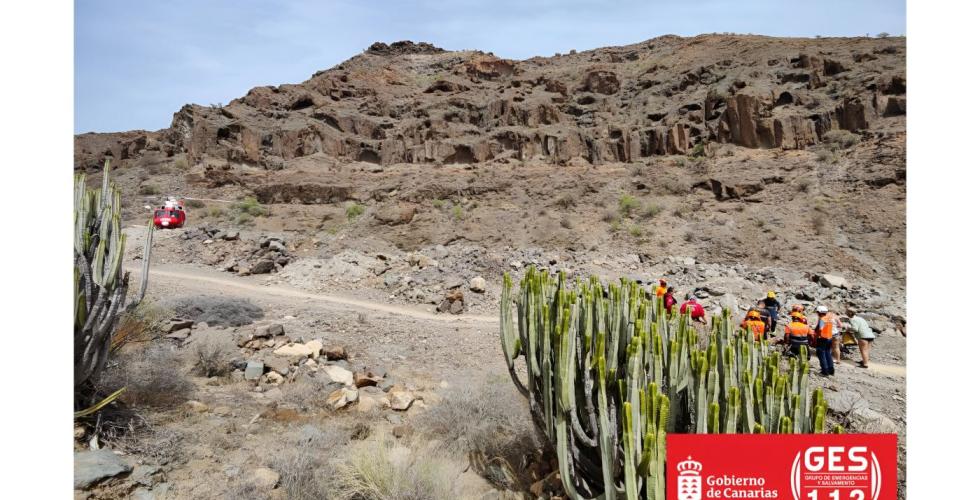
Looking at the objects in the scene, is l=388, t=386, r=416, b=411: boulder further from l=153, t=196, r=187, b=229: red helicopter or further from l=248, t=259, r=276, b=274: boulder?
l=153, t=196, r=187, b=229: red helicopter

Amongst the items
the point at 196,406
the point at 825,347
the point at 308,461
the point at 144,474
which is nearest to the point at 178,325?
the point at 196,406

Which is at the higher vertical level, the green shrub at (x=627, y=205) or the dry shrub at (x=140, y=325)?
the green shrub at (x=627, y=205)

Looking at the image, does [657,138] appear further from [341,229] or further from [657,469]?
[657,469]

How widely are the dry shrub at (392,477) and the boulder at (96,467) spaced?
1.60 metres

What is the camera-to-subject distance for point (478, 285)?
1382cm

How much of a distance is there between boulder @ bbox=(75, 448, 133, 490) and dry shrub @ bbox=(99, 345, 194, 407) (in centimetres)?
107

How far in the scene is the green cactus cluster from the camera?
2.84 m

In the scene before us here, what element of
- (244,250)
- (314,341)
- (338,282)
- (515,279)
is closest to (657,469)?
(314,341)

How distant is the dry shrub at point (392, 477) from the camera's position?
3814mm

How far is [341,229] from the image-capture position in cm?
2133

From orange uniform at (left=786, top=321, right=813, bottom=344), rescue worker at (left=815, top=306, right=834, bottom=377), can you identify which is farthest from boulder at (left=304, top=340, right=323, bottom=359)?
rescue worker at (left=815, top=306, right=834, bottom=377)


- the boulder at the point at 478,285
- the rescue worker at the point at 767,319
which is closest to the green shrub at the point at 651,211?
the boulder at the point at 478,285

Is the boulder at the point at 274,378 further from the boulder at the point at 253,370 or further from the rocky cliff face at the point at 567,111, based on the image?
the rocky cliff face at the point at 567,111

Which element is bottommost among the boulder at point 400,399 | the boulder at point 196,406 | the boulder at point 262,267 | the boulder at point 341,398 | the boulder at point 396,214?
the boulder at point 400,399
